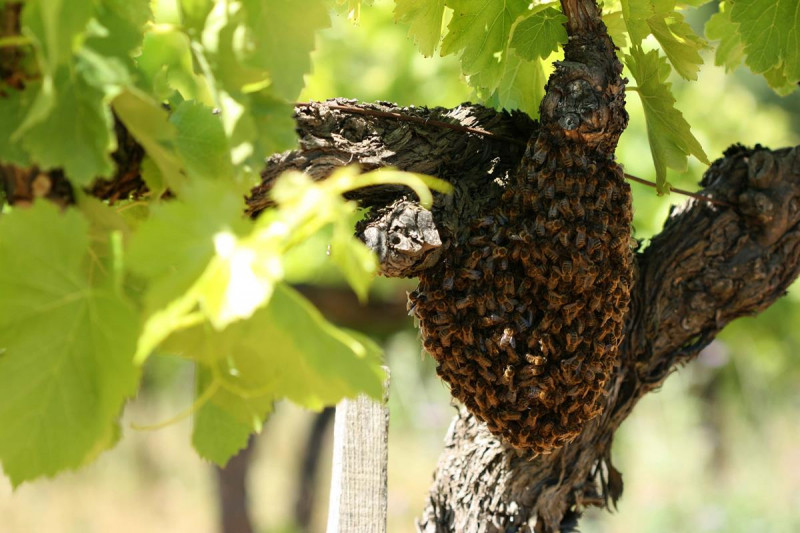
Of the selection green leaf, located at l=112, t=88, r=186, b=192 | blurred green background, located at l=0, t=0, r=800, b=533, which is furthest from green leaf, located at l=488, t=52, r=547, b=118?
blurred green background, located at l=0, t=0, r=800, b=533

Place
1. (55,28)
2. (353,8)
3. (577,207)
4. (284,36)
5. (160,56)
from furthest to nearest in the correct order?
(353,8) < (577,207) < (160,56) < (284,36) < (55,28)

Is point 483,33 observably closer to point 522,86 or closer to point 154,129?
point 522,86

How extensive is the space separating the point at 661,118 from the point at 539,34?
0.49 ft

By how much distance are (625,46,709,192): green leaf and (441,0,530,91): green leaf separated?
122 millimetres

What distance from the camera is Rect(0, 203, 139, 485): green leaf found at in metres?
0.37

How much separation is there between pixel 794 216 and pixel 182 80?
0.80m

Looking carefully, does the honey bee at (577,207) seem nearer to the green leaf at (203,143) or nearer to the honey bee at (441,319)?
the honey bee at (441,319)

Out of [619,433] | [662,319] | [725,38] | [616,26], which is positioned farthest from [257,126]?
[619,433]

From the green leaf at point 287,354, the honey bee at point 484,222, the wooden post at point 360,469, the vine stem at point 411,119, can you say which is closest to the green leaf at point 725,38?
the vine stem at point 411,119

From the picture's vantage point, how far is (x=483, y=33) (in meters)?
0.79

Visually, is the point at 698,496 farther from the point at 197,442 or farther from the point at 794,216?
the point at 197,442

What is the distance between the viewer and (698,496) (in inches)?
163

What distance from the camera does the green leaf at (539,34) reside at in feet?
2.49

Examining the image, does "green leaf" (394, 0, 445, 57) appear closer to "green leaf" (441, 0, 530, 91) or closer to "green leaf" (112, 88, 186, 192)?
"green leaf" (441, 0, 530, 91)
